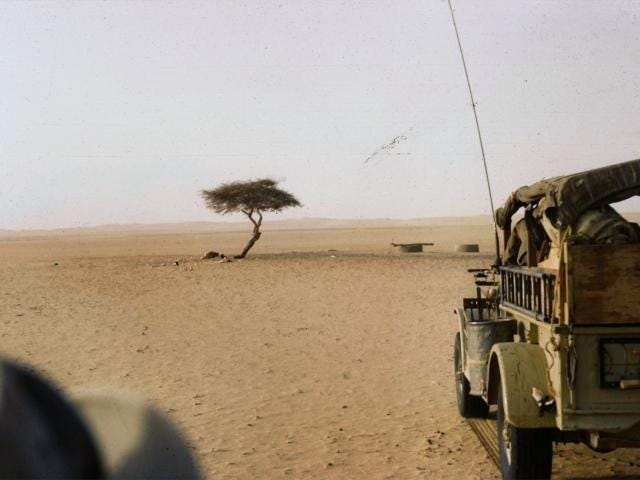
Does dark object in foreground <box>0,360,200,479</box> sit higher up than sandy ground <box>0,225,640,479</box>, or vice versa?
dark object in foreground <box>0,360,200,479</box>

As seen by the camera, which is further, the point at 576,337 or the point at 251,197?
the point at 251,197

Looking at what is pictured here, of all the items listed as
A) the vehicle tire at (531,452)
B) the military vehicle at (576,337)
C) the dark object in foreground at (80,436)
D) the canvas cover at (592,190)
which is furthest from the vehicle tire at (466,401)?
the dark object in foreground at (80,436)

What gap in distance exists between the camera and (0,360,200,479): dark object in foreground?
1.85m

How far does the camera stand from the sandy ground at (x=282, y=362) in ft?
21.3

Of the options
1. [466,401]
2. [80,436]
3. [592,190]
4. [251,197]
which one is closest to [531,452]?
[592,190]

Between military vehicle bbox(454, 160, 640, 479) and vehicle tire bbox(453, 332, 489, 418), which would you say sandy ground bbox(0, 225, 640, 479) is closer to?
vehicle tire bbox(453, 332, 489, 418)

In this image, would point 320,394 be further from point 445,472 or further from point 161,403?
point 445,472

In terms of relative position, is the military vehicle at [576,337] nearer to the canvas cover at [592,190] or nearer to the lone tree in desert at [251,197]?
the canvas cover at [592,190]

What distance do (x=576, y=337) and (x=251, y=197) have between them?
3294 cm

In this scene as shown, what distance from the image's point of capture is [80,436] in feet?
6.77

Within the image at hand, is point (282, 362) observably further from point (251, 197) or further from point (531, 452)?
point (251, 197)

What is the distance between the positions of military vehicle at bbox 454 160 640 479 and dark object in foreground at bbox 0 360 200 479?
2.67 metres

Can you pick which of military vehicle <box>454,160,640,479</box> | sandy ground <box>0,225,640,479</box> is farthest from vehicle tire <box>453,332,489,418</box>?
military vehicle <box>454,160,640,479</box>

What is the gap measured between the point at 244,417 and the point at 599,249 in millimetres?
4729
